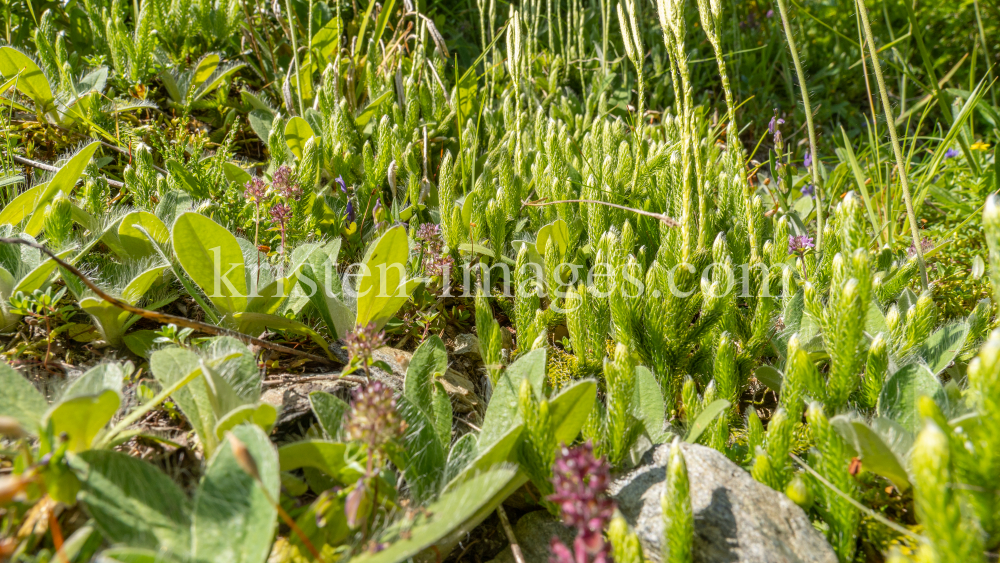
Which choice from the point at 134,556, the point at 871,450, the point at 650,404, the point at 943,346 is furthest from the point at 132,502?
the point at 943,346

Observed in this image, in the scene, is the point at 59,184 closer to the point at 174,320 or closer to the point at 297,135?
the point at 174,320

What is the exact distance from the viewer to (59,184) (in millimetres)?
1707

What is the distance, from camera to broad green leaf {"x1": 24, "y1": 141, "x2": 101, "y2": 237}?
1.65 m

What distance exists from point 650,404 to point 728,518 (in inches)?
12.3

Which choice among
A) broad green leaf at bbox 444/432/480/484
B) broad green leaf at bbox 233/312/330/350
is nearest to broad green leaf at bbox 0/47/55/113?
broad green leaf at bbox 233/312/330/350

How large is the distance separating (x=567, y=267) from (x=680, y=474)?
1.03m

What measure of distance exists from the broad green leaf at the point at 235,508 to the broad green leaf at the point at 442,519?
15 cm

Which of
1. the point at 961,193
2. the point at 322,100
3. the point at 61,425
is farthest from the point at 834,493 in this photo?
the point at 961,193

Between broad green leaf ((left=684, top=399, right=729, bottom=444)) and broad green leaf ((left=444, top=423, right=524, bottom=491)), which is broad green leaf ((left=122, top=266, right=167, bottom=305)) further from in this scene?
broad green leaf ((left=684, top=399, right=729, bottom=444))

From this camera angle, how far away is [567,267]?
2.00 meters

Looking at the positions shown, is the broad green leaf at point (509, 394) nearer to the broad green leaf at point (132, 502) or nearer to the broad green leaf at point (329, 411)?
the broad green leaf at point (329, 411)

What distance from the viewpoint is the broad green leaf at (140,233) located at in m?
1.62

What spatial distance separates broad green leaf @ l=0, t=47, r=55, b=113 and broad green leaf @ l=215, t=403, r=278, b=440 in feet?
6.05

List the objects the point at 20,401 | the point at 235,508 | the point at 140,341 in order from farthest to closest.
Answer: the point at 140,341, the point at 20,401, the point at 235,508
